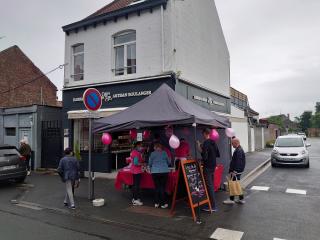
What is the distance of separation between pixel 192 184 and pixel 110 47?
337 inches

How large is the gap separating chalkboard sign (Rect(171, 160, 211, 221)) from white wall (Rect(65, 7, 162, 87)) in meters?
5.68

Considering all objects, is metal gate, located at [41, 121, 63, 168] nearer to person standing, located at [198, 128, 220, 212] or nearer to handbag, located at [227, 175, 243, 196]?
person standing, located at [198, 128, 220, 212]

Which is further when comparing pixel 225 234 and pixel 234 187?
pixel 234 187

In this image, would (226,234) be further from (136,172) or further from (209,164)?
(136,172)

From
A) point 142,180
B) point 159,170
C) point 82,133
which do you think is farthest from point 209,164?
point 82,133

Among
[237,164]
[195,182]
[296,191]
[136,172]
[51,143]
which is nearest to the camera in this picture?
[195,182]

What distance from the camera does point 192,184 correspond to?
6.79 meters

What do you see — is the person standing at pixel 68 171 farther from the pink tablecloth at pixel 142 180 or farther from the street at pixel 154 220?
the pink tablecloth at pixel 142 180

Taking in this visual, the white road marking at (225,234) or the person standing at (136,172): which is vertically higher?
the person standing at (136,172)

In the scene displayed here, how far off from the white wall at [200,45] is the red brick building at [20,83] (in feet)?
45.3

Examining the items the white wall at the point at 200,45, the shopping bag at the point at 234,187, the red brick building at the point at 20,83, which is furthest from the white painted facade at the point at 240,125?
the red brick building at the point at 20,83

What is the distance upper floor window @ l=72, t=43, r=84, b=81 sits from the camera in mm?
14297

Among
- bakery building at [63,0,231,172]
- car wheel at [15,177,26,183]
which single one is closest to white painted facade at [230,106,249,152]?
bakery building at [63,0,231,172]

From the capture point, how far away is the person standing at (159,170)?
7320mm
